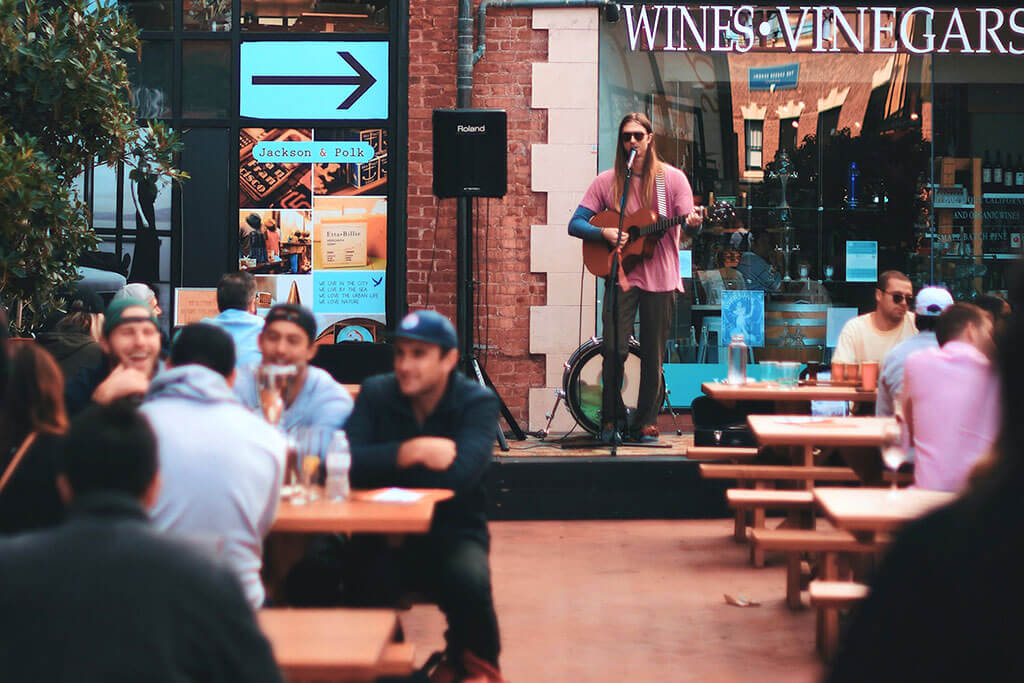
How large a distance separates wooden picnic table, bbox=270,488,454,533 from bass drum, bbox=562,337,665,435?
16.2ft

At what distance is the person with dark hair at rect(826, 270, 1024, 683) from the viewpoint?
52.3 inches

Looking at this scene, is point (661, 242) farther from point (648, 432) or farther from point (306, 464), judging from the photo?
point (306, 464)

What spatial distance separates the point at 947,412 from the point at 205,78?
7051 millimetres

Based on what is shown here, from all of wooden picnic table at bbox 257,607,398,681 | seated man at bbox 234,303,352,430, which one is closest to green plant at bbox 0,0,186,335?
seated man at bbox 234,303,352,430

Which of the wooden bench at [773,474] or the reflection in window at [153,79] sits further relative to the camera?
the reflection in window at [153,79]

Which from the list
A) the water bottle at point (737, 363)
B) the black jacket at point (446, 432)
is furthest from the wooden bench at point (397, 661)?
the water bottle at point (737, 363)

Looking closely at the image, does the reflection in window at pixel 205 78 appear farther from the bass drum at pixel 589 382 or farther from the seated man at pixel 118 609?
the seated man at pixel 118 609

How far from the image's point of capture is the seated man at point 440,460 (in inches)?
170

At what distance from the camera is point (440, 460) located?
14.0 feet

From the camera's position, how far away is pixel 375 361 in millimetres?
7418

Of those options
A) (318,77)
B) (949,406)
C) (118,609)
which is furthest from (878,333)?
(118,609)

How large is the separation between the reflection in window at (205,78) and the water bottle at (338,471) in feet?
20.8

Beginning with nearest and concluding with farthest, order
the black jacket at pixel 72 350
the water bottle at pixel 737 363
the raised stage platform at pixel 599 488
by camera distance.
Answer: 1. the black jacket at pixel 72 350
2. the water bottle at pixel 737 363
3. the raised stage platform at pixel 599 488

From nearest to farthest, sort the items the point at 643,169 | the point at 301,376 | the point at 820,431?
the point at 301,376
the point at 820,431
the point at 643,169
